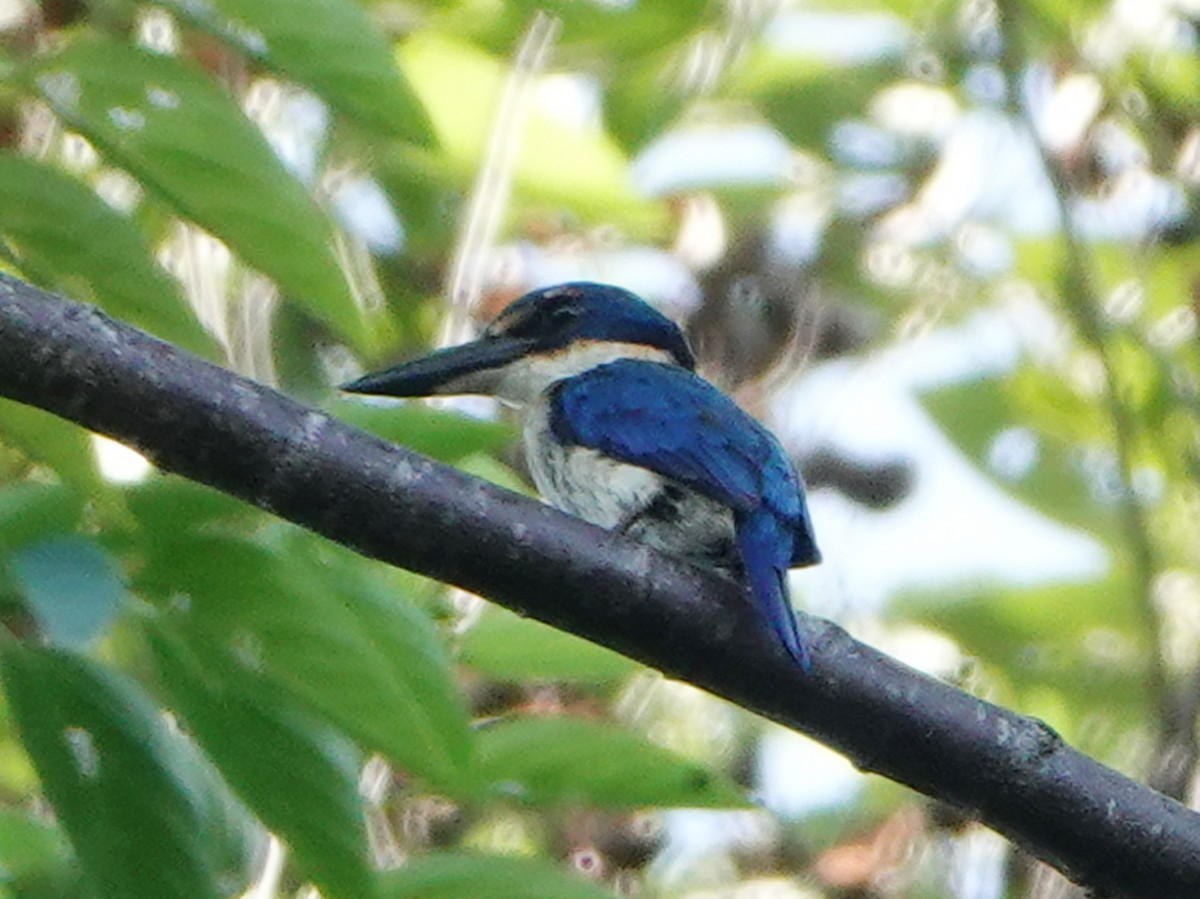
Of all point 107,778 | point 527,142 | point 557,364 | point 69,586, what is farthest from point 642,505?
point 69,586

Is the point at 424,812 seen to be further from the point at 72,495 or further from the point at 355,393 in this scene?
the point at 72,495

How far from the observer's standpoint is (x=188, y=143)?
1.91m

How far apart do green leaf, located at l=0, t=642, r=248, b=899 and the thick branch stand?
0.69 feet

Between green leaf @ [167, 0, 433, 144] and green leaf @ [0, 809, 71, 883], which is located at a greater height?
green leaf @ [167, 0, 433, 144]

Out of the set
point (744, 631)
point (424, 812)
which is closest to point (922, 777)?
point (744, 631)

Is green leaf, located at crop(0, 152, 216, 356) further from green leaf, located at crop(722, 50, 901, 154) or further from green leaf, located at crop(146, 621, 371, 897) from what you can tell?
green leaf, located at crop(722, 50, 901, 154)

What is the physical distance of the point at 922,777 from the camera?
1975mm

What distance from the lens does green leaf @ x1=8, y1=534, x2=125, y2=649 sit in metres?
1.40

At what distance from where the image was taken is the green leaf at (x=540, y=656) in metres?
2.10

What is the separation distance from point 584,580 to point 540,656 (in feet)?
0.90

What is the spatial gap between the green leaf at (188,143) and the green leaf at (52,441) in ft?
0.79

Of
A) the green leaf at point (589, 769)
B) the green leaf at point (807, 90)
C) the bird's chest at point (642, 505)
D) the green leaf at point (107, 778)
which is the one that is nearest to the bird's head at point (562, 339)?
the bird's chest at point (642, 505)

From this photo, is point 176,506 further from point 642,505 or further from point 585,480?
point 585,480

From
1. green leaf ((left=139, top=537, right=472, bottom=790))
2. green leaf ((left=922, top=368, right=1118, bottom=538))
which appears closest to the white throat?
green leaf ((left=922, top=368, right=1118, bottom=538))
